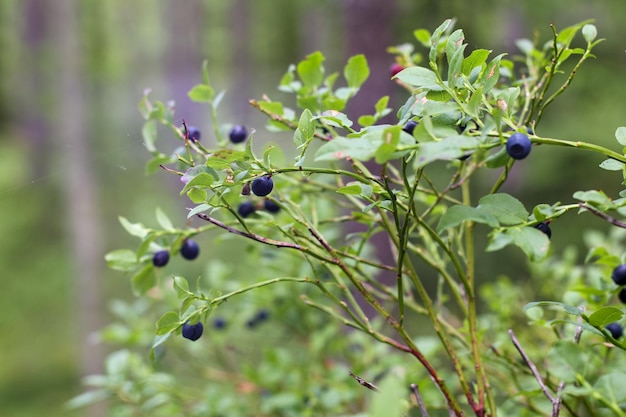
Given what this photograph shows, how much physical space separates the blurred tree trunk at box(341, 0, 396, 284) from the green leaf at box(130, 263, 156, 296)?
226 centimetres

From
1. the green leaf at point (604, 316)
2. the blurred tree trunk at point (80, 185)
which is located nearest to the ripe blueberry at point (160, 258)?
the green leaf at point (604, 316)

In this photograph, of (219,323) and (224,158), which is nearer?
(224,158)

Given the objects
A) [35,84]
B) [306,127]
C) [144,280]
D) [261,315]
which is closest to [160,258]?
[144,280]

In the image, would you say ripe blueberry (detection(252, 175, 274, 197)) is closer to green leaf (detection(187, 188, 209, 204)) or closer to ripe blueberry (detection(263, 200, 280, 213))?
green leaf (detection(187, 188, 209, 204))

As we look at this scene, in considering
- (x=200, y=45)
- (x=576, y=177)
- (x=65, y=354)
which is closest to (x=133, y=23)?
(x=200, y=45)

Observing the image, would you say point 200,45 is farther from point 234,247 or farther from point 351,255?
point 351,255

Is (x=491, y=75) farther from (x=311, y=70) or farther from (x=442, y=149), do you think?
(x=311, y=70)

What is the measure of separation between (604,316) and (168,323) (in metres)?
0.41

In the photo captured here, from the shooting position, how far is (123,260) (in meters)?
0.80

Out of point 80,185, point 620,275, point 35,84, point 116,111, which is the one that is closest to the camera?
point 620,275

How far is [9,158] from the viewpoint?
12.2m

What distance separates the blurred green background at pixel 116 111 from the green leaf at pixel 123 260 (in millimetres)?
425

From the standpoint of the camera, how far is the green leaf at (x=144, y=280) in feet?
2.66

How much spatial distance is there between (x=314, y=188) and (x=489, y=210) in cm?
45
